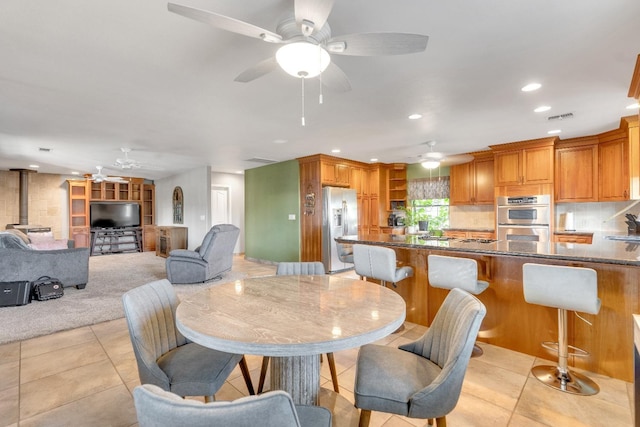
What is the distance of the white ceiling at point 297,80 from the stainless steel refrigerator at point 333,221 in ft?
4.61

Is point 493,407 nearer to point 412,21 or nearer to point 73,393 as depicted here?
point 412,21

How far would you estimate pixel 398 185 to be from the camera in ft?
25.2

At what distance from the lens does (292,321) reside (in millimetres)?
1244

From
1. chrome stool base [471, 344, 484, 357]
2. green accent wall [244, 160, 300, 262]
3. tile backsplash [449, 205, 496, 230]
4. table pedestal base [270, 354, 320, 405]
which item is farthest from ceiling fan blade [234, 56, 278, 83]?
tile backsplash [449, 205, 496, 230]

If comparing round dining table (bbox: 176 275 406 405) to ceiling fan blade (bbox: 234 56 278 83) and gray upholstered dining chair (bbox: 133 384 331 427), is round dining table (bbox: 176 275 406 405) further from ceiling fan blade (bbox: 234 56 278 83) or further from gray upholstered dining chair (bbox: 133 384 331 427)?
ceiling fan blade (bbox: 234 56 278 83)

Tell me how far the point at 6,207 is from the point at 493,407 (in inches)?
433

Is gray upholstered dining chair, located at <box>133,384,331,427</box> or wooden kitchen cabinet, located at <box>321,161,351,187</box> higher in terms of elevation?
wooden kitchen cabinet, located at <box>321,161,351,187</box>

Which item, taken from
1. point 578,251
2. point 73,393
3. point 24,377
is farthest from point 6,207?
point 578,251

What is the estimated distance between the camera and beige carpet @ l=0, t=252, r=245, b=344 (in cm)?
317

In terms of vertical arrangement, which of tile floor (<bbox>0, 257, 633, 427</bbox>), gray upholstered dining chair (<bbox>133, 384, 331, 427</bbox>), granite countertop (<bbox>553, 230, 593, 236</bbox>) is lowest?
tile floor (<bbox>0, 257, 633, 427</bbox>)

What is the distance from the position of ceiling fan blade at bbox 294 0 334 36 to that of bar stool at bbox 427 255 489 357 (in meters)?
2.07

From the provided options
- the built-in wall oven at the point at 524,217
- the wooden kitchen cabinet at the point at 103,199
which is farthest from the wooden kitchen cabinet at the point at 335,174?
the wooden kitchen cabinet at the point at 103,199

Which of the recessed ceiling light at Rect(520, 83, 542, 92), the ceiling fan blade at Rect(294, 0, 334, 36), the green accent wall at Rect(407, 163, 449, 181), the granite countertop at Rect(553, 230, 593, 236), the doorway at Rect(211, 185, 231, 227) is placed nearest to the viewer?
the ceiling fan blade at Rect(294, 0, 334, 36)

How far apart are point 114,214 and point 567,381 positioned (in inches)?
426
